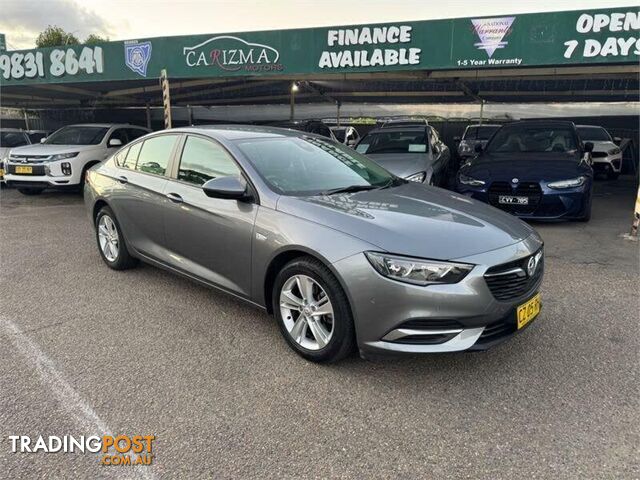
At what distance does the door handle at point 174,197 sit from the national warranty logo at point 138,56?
25.8 ft

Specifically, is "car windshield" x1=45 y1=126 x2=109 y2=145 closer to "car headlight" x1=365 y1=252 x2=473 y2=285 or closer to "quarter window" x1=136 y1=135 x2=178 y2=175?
"quarter window" x1=136 y1=135 x2=178 y2=175

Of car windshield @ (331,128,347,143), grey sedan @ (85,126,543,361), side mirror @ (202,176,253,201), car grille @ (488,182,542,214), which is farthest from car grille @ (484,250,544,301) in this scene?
car windshield @ (331,128,347,143)

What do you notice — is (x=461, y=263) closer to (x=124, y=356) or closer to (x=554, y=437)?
(x=554, y=437)

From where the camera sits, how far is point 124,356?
10.7 ft

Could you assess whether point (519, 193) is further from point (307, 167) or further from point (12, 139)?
point (12, 139)

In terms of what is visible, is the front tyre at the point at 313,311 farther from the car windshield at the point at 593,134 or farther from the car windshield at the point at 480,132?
the car windshield at the point at 480,132

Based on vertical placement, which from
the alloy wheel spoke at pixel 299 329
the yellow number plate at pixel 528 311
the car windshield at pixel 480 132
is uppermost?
the car windshield at pixel 480 132

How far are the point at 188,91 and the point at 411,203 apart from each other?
49.4 feet

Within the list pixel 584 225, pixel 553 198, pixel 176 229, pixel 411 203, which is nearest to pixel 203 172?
pixel 176 229

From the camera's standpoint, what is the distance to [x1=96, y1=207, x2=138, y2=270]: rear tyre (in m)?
4.92

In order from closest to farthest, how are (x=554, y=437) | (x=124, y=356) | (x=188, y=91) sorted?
(x=554, y=437) → (x=124, y=356) → (x=188, y=91)

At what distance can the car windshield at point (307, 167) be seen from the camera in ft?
11.6

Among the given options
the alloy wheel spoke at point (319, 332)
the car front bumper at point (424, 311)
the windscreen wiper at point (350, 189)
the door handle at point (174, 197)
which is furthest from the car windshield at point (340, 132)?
the car front bumper at point (424, 311)

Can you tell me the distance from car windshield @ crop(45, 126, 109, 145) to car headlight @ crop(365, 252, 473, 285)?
9.41 m
